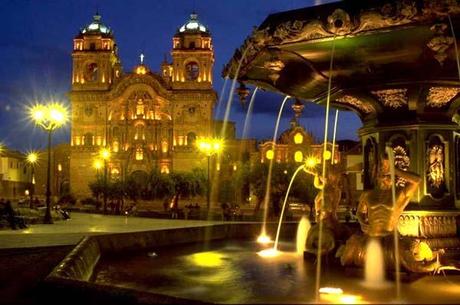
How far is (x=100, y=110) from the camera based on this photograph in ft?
218

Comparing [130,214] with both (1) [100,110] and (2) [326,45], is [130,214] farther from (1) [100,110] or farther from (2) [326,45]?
(1) [100,110]

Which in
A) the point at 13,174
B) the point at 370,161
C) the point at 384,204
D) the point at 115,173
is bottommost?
the point at 384,204

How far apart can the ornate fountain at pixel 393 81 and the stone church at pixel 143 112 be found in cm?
5362

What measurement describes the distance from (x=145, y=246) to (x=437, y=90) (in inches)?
247

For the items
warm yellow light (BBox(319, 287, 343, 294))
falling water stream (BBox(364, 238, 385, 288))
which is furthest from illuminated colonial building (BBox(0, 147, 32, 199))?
warm yellow light (BBox(319, 287, 343, 294))

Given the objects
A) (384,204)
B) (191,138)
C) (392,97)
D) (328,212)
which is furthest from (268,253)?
(191,138)

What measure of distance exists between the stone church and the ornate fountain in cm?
5362

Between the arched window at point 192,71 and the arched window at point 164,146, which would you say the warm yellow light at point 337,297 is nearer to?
the arched window at point 164,146

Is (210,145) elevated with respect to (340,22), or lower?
elevated

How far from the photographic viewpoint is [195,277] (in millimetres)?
7582

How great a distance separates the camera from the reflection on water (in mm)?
6077

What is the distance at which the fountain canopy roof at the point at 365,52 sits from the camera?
678cm

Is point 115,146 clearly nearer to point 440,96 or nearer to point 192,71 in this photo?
point 192,71

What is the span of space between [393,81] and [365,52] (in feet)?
2.75
